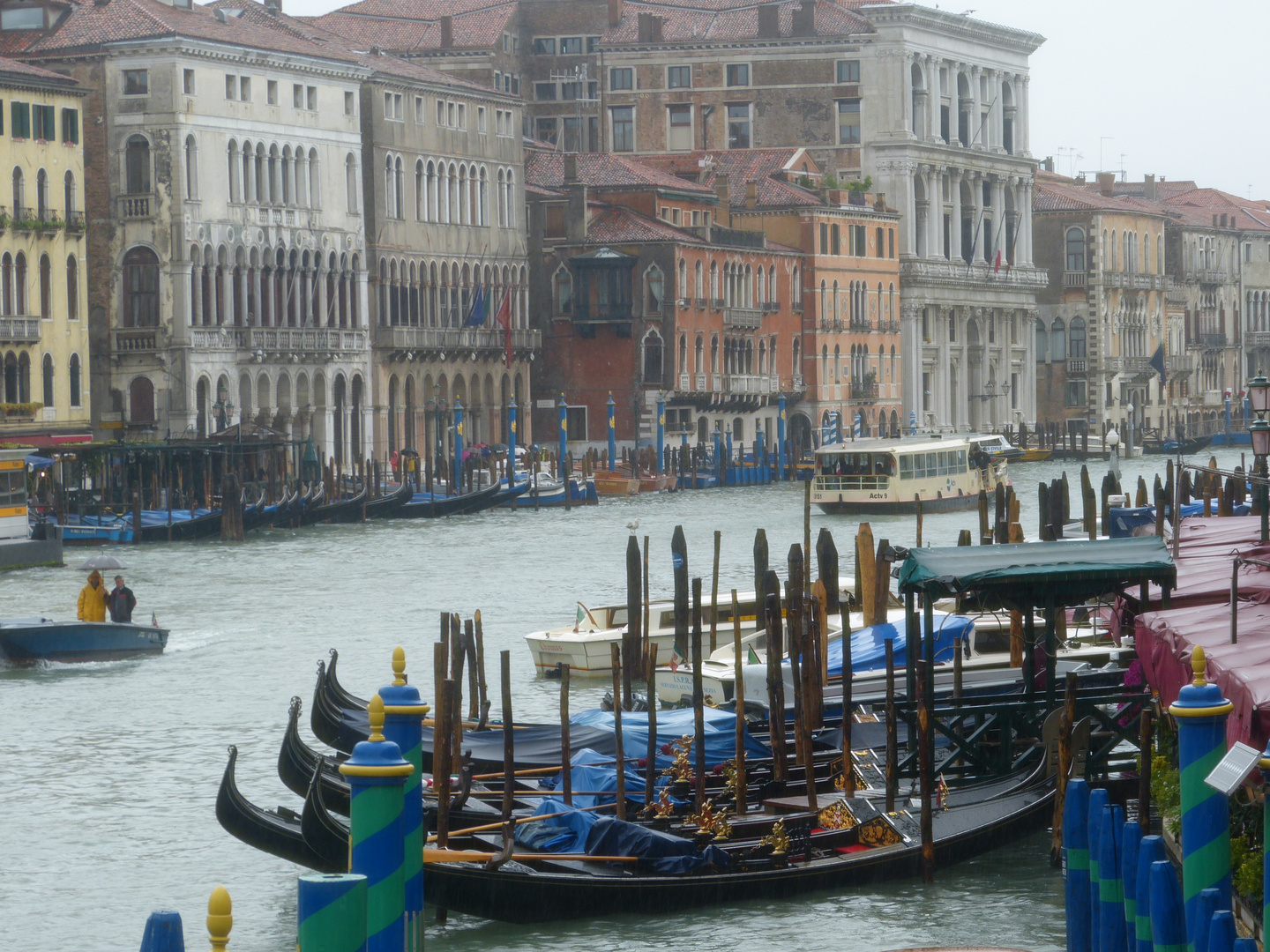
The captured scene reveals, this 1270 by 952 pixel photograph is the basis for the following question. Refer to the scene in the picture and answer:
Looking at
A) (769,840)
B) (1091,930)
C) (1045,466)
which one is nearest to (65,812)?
(769,840)

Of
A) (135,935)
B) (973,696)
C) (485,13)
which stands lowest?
(135,935)

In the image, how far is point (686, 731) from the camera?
1495 centimetres

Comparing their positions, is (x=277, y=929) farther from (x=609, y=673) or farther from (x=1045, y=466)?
(x=1045, y=466)

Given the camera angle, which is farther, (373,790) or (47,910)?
(47,910)

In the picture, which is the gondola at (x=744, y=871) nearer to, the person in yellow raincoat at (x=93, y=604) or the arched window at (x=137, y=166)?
the person in yellow raincoat at (x=93, y=604)

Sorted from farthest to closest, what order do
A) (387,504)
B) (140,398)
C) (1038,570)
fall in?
(140,398), (387,504), (1038,570)

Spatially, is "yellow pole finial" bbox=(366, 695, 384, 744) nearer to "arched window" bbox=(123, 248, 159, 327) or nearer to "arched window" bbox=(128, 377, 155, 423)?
"arched window" bbox=(128, 377, 155, 423)

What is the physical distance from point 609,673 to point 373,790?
14.6 meters

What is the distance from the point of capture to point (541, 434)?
180 ft

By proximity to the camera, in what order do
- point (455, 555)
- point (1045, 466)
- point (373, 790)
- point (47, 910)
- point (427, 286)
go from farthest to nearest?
point (1045, 466), point (427, 286), point (455, 555), point (47, 910), point (373, 790)

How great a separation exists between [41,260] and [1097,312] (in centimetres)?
3854

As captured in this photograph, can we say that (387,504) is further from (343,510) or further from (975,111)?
(975,111)

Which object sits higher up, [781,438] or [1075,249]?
[1075,249]

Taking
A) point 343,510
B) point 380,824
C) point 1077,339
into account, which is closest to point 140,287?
point 343,510
